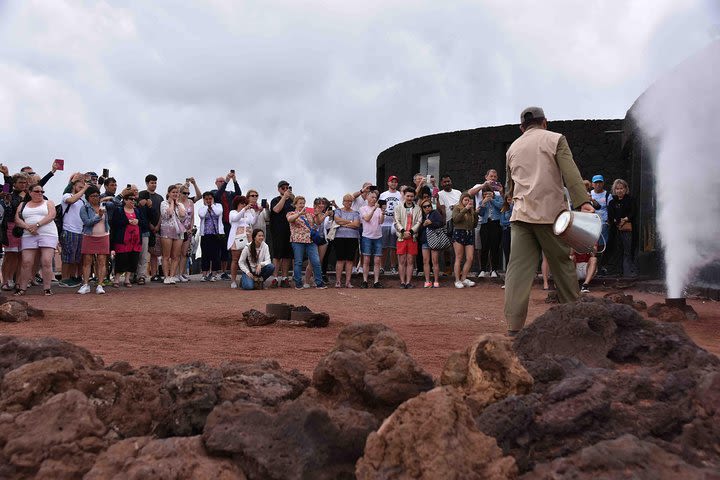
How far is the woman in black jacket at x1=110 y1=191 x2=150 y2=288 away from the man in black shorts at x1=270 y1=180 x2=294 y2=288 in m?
2.39

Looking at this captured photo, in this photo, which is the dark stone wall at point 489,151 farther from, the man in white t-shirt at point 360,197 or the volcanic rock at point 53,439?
the volcanic rock at point 53,439

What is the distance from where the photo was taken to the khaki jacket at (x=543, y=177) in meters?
5.99

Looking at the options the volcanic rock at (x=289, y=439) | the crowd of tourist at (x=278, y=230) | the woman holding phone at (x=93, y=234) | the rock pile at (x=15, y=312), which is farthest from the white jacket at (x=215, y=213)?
the volcanic rock at (x=289, y=439)

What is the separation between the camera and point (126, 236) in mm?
13023

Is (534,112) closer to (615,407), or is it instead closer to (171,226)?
(615,407)

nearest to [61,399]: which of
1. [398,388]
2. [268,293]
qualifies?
[398,388]

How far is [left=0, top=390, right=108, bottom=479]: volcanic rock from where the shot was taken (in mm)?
2678

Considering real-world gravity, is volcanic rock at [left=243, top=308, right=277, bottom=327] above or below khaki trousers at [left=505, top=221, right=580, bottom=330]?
below

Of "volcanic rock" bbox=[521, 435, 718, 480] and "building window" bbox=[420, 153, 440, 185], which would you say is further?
"building window" bbox=[420, 153, 440, 185]

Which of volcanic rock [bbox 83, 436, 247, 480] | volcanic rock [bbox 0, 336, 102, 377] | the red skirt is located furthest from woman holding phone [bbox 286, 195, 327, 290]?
volcanic rock [bbox 83, 436, 247, 480]

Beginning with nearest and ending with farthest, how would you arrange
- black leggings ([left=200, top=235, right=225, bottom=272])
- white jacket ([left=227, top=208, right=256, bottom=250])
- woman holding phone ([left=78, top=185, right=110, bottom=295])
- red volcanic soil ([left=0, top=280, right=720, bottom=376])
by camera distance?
red volcanic soil ([left=0, top=280, right=720, bottom=376]) → woman holding phone ([left=78, top=185, right=110, bottom=295]) → white jacket ([left=227, top=208, right=256, bottom=250]) → black leggings ([left=200, top=235, right=225, bottom=272])

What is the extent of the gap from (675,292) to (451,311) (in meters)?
3.47

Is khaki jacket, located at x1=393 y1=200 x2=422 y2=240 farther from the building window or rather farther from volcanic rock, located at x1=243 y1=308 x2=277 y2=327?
the building window

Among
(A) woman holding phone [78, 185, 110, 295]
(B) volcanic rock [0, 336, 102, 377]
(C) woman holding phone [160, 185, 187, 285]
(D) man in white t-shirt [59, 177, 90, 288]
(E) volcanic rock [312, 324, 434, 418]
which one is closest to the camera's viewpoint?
(E) volcanic rock [312, 324, 434, 418]
